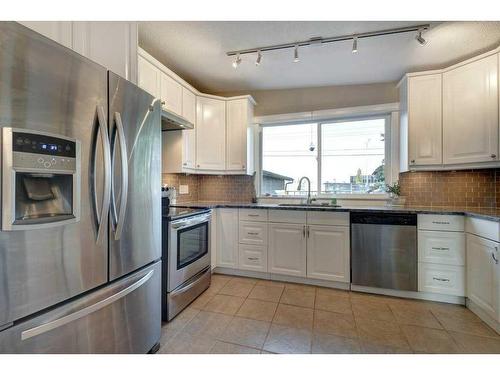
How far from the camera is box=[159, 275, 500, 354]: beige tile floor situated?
5.28 ft

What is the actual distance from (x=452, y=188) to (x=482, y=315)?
1.34 meters

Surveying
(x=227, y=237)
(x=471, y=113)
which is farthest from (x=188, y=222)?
(x=471, y=113)

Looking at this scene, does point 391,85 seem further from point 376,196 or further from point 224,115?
point 224,115

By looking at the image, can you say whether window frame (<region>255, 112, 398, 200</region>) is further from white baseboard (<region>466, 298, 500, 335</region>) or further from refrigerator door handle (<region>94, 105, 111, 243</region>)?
refrigerator door handle (<region>94, 105, 111, 243</region>)

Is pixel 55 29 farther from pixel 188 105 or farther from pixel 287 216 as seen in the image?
pixel 287 216

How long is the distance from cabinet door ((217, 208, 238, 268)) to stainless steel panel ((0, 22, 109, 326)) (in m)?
1.76

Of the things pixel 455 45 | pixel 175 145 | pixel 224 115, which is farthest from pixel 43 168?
pixel 455 45

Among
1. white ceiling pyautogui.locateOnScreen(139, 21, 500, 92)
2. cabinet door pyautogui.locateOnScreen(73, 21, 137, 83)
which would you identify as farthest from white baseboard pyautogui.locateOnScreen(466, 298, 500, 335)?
cabinet door pyautogui.locateOnScreen(73, 21, 137, 83)

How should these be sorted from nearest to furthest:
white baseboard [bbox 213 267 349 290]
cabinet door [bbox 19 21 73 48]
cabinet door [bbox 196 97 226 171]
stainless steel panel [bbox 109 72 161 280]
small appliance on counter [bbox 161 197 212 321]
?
cabinet door [bbox 19 21 73 48] → stainless steel panel [bbox 109 72 161 280] → small appliance on counter [bbox 161 197 212 321] → white baseboard [bbox 213 267 349 290] → cabinet door [bbox 196 97 226 171]

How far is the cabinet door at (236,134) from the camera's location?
10.3 feet

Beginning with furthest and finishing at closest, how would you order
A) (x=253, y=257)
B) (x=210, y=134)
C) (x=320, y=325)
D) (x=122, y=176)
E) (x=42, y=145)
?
1. (x=210, y=134)
2. (x=253, y=257)
3. (x=320, y=325)
4. (x=122, y=176)
5. (x=42, y=145)

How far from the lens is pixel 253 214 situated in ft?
9.11
